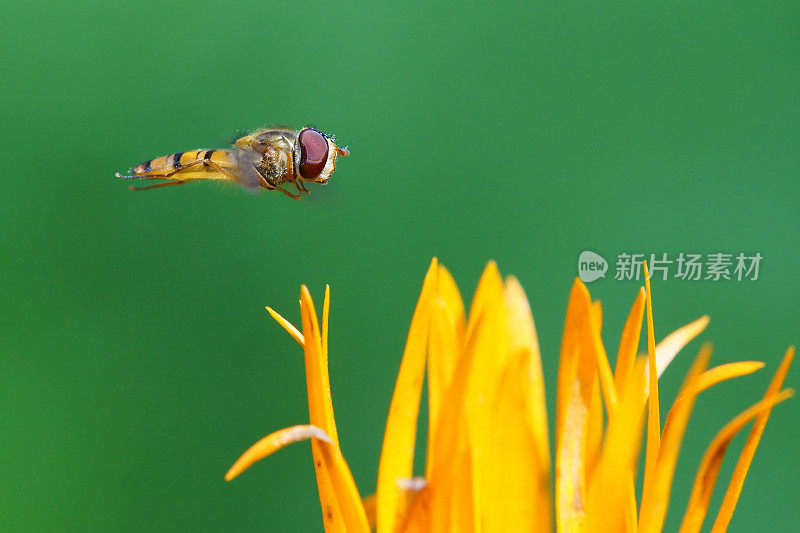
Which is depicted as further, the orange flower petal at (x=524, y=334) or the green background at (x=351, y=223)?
the green background at (x=351, y=223)

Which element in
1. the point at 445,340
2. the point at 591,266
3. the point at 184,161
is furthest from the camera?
the point at 591,266

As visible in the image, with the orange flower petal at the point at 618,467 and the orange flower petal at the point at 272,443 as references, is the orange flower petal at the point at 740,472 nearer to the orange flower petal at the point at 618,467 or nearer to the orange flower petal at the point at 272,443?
the orange flower petal at the point at 618,467

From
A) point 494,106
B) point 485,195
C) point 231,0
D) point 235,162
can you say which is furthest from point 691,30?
point 235,162

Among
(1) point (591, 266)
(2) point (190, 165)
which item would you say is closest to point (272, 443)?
(2) point (190, 165)

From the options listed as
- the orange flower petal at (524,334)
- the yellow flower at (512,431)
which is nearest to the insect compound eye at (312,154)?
the yellow flower at (512,431)

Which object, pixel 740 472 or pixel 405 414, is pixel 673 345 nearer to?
pixel 740 472

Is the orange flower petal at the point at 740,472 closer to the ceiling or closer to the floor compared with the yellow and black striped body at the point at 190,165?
closer to the floor
